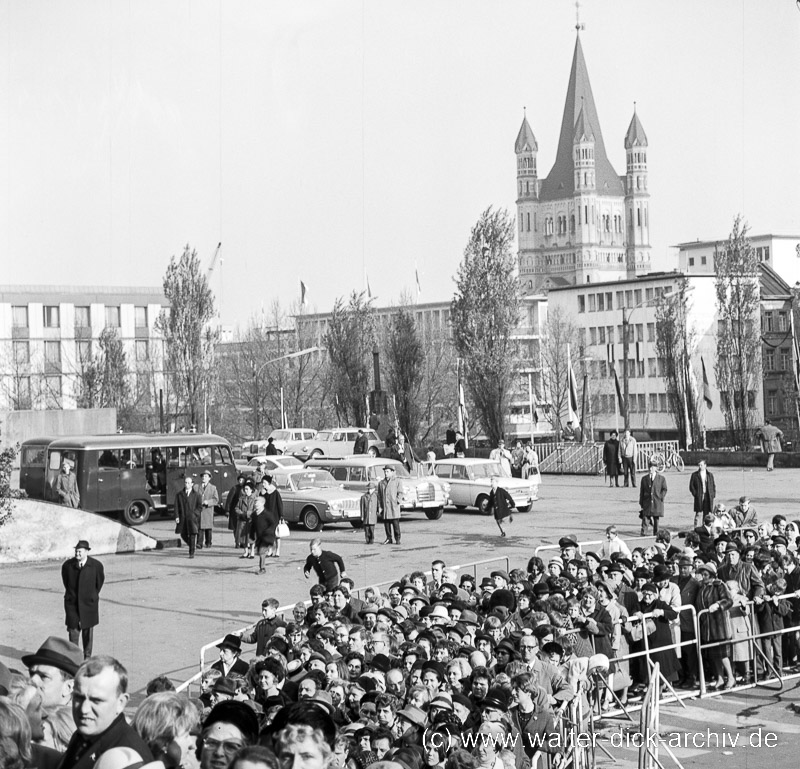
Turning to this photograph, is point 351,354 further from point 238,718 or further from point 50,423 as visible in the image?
point 238,718

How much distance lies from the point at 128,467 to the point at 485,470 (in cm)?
841

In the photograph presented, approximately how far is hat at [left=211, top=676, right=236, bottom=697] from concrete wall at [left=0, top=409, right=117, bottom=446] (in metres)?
32.1

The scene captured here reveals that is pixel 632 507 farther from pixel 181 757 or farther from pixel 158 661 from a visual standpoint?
pixel 181 757

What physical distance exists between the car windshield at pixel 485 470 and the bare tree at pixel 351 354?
3165 centimetres

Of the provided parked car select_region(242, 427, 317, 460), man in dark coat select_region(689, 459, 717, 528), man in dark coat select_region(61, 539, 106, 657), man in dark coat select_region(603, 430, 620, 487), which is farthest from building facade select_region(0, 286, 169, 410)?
man in dark coat select_region(61, 539, 106, 657)

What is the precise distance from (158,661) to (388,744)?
26.4ft

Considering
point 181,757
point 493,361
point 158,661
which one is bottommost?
point 158,661

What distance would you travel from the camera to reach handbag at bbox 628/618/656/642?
12.7 metres

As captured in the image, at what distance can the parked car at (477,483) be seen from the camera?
99.9ft

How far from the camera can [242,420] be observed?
88438 mm

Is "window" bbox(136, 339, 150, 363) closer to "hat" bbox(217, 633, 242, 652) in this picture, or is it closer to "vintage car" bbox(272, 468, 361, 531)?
"vintage car" bbox(272, 468, 361, 531)

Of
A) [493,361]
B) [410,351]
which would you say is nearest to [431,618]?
[493,361]

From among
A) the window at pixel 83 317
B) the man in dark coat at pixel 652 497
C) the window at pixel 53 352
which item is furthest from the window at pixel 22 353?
the man in dark coat at pixel 652 497

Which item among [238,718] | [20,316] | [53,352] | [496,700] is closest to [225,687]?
[496,700]
